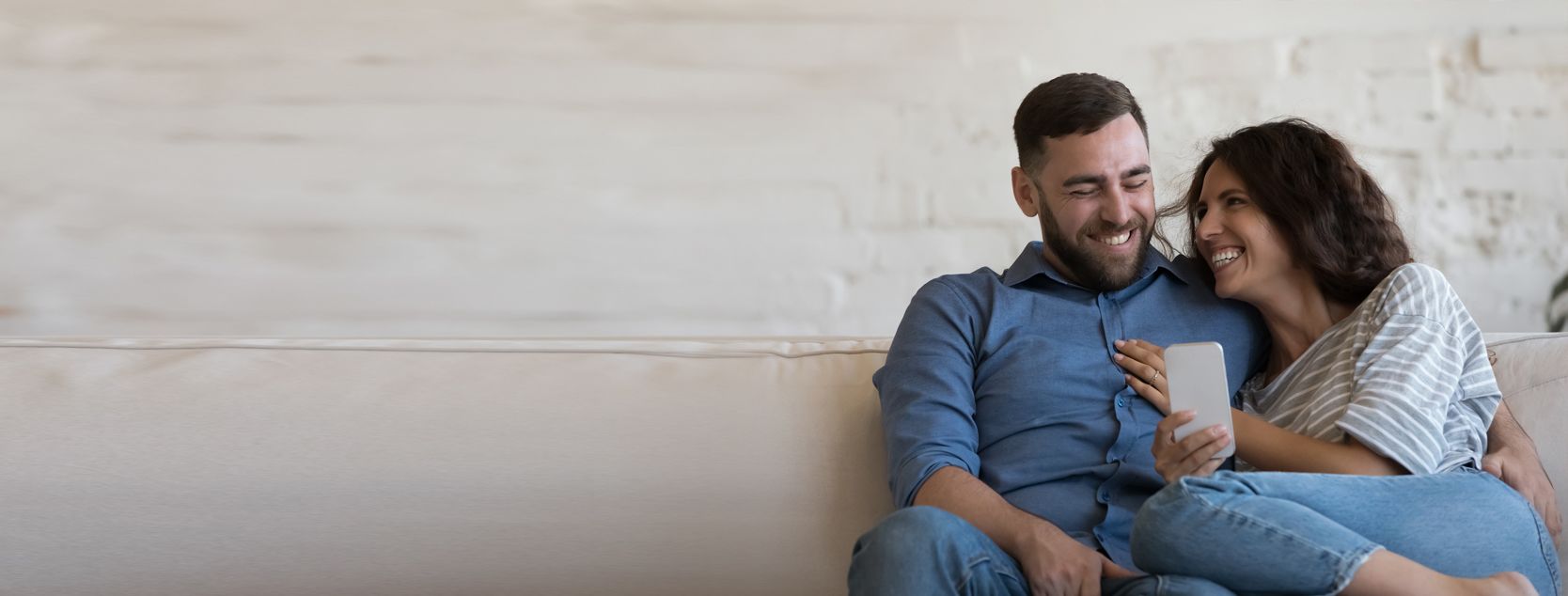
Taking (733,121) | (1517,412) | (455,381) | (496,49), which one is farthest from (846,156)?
(1517,412)

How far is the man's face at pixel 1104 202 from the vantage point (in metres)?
1.64

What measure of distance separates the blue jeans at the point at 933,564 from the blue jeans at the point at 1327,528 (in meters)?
0.03

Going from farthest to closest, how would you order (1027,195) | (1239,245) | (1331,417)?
(1027,195), (1239,245), (1331,417)

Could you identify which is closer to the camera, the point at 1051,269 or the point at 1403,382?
the point at 1403,382

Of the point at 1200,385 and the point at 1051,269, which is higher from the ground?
the point at 1051,269

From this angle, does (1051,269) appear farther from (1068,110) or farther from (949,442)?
(949,442)

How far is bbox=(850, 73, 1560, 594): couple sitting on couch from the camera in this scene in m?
1.22

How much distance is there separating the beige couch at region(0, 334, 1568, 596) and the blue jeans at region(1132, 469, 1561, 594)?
301 mm

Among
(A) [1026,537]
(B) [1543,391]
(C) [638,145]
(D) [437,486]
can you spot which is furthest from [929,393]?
(C) [638,145]

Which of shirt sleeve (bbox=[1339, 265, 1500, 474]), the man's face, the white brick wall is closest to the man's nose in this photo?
the man's face

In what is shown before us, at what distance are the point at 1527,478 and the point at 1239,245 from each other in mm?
417

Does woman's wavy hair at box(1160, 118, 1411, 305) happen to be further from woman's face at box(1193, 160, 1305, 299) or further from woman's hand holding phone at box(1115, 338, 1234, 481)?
woman's hand holding phone at box(1115, 338, 1234, 481)

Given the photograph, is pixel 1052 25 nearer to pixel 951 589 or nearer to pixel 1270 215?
pixel 1270 215

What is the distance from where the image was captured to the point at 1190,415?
4.47 feet
